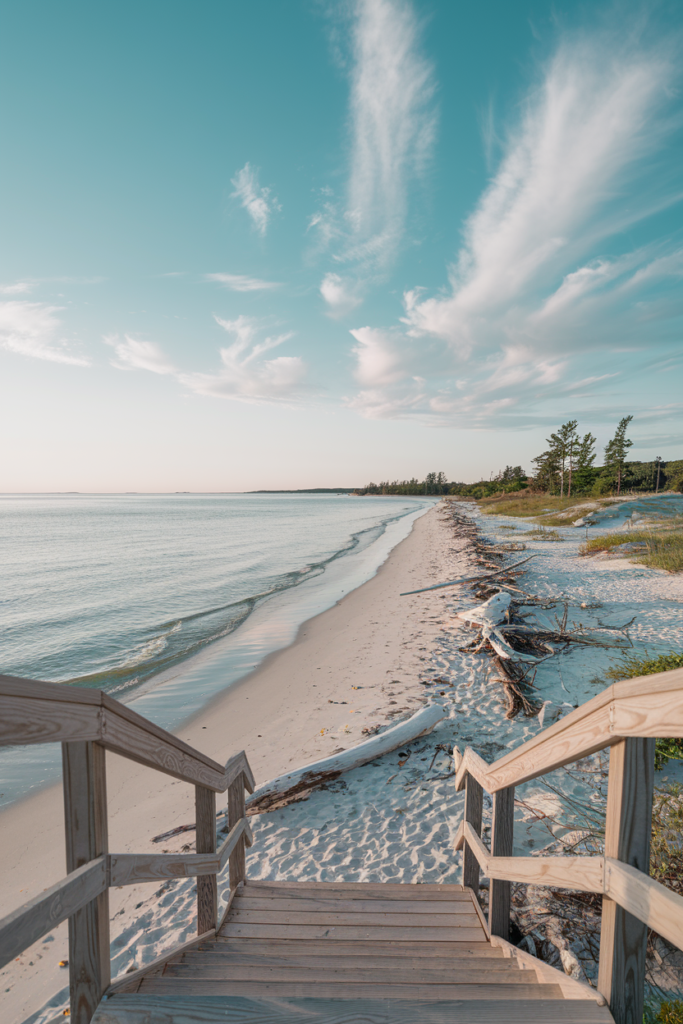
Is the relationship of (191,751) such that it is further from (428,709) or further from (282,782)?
(428,709)

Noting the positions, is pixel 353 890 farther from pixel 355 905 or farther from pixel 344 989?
pixel 344 989

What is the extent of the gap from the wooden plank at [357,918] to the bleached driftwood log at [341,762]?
1.75 meters

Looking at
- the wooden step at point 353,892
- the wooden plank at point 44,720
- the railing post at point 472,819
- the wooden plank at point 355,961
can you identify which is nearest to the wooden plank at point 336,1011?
the wooden plank at point 355,961

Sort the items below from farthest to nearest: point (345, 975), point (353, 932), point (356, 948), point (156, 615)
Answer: point (156, 615), point (353, 932), point (356, 948), point (345, 975)

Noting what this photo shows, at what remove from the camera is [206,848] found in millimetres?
2701

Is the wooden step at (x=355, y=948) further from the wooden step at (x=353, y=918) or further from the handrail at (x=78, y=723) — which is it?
the handrail at (x=78, y=723)

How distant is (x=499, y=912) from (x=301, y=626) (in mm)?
9951

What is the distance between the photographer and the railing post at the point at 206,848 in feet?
8.71

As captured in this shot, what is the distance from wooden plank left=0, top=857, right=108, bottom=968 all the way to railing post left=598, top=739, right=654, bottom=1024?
66.6 inches

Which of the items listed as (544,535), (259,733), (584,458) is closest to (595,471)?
(584,458)

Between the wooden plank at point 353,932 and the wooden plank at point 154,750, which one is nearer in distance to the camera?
the wooden plank at point 154,750

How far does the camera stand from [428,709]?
19.9 feet

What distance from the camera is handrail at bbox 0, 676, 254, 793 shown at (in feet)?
4.21

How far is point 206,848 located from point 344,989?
105 centimetres
